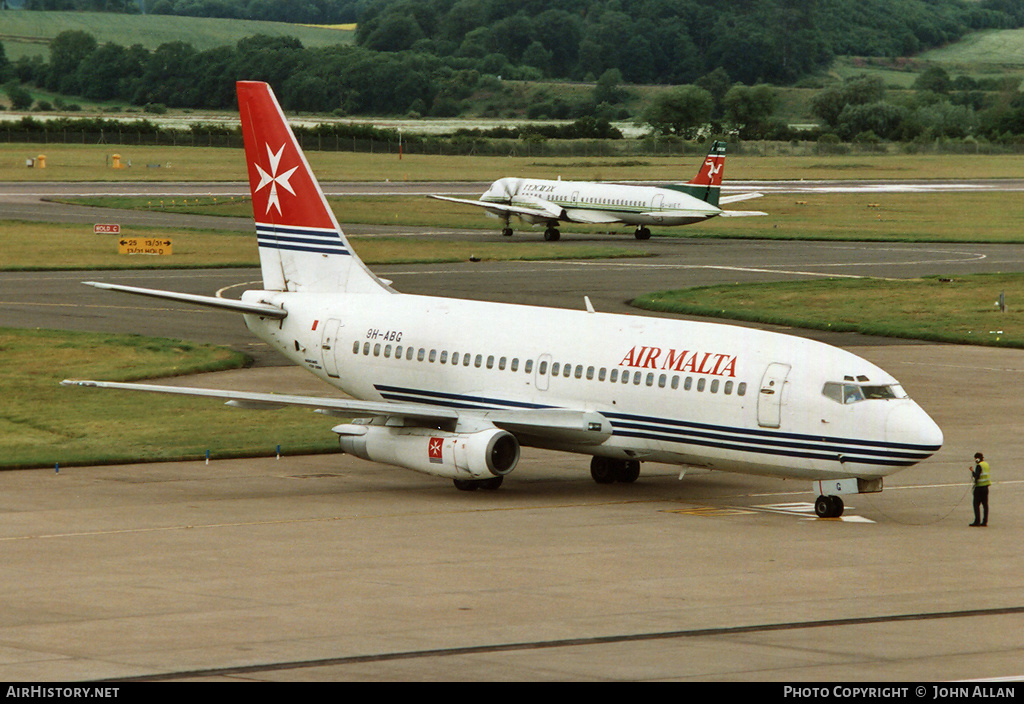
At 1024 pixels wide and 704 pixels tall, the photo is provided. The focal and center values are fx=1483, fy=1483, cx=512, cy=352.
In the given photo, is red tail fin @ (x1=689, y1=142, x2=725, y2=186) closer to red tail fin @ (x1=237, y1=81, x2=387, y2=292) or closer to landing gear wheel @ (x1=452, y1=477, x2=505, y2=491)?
red tail fin @ (x1=237, y1=81, x2=387, y2=292)

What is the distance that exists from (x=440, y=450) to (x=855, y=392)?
31.7 feet

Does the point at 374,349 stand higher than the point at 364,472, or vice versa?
the point at 374,349

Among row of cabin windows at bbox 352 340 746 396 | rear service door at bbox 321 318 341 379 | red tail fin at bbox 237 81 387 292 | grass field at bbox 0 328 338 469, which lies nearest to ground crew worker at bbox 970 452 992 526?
row of cabin windows at bbox 352 340 746 396

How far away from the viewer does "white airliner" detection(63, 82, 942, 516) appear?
3212 centimetres

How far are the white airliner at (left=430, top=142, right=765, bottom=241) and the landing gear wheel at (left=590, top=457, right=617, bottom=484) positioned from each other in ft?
234

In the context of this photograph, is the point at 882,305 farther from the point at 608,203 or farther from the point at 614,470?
the point at 608,203

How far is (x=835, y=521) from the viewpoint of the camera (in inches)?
1272

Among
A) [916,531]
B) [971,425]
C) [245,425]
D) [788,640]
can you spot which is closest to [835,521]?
[916,531]

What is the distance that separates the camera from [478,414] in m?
35.3

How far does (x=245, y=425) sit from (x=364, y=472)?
720cm

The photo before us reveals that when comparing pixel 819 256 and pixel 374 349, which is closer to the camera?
pixel 374 349

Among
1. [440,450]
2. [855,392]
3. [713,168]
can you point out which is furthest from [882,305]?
[440,450]

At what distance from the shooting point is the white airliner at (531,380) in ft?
105

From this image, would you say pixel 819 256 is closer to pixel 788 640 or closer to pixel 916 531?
pixel 916 531
